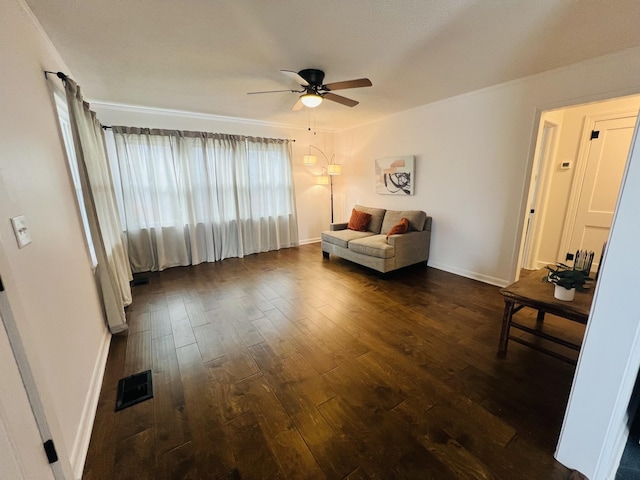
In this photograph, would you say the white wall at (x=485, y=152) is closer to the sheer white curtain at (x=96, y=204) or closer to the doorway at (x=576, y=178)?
the doorway at (x=576, y=178)

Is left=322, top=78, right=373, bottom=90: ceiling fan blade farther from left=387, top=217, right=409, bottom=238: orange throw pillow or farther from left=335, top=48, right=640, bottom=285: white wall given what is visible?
left=387, top=217, right=409, bottom=238: orange throw pillow

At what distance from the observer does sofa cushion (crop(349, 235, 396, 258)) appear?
351 centimetres

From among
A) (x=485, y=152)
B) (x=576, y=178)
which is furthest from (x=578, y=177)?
(x=485, y=152)

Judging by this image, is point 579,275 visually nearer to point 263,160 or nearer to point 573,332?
point 573,332

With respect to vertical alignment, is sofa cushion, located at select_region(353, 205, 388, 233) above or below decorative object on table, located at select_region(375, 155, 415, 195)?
below

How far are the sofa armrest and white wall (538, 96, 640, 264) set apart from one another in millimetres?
1715

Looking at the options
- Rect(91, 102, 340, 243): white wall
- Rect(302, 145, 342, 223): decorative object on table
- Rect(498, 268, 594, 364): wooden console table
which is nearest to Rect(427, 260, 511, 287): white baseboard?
Rect(498, 268, 594, 364): wooden console table

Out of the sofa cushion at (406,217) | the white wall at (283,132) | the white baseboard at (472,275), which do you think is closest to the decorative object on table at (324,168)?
the white wall at (283,132)

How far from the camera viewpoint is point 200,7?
5.52 ft

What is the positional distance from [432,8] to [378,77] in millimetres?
1125

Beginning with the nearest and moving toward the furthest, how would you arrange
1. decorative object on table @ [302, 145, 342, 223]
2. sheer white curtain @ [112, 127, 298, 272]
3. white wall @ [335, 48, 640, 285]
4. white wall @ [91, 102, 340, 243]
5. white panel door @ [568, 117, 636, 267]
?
1. white wall @ [335, 48, 640, 285]
2. white panel door @ [568, 117, 636, 267]
3. white wall @ [91, 102, 340, 243]
4. sheer white curtain @ [112, 127, 298, 272]
5. decorative object on table @ [302, 145, 342, 223]

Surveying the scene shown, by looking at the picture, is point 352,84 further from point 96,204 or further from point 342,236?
point 96,204

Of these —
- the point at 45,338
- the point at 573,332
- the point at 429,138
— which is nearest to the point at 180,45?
the point at 45,338

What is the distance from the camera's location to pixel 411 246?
3777mm
